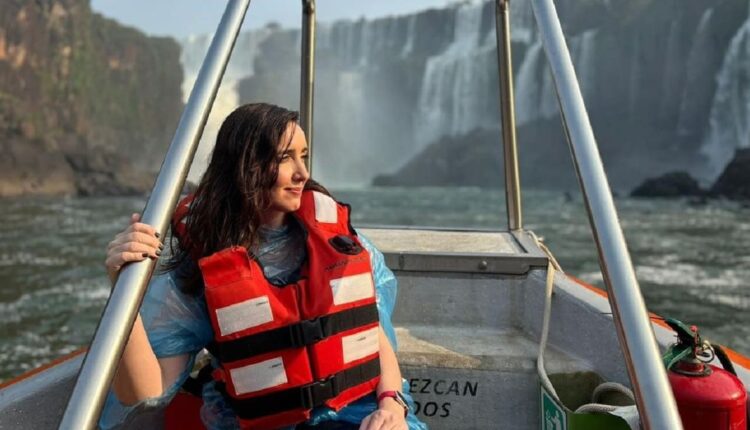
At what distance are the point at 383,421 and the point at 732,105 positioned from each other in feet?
152

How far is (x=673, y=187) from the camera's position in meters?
38.7

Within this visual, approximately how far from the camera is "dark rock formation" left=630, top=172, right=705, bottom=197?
125 feet

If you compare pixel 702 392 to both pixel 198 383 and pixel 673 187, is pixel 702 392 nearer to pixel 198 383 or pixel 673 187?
pixel 198 383

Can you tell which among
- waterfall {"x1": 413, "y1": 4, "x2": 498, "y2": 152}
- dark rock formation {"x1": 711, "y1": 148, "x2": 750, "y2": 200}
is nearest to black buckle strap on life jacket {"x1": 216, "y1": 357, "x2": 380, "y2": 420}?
dark rock formation {"x1": 711, "y1": 148, "x2": 750, "y2": 200}

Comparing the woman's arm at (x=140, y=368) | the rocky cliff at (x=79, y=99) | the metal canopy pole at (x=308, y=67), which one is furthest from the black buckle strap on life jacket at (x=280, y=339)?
the rocky cliff at (x=79, y=99)

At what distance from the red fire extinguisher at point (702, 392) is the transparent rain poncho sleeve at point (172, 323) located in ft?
3.43

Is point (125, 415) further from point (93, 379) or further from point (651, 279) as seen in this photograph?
point (651, 279)

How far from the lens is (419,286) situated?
283 centimetres

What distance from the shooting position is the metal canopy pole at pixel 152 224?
1.00 meters

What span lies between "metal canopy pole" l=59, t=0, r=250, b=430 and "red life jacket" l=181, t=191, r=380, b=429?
37cm

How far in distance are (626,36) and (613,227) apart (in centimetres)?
5815

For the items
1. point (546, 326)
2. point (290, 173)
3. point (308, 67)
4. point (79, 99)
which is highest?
point (79, 99)

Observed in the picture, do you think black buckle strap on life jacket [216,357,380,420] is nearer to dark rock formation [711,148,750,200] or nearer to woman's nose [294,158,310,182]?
woman's nose [294,158,310,182]

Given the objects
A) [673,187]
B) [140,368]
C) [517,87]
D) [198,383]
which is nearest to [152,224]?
[140,368]
